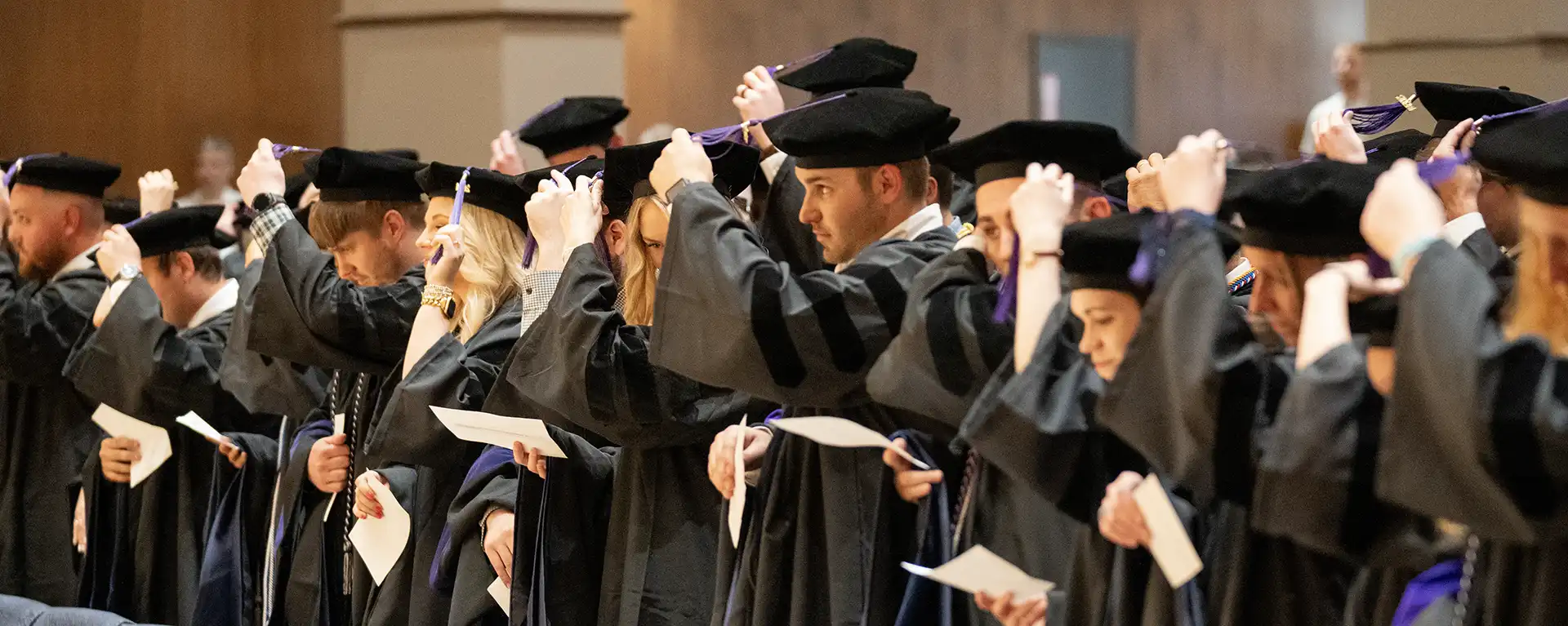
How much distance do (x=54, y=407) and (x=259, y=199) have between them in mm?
1733

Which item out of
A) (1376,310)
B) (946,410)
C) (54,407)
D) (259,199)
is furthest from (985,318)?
(54,407)

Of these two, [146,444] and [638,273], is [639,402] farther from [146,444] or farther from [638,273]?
[146,444]

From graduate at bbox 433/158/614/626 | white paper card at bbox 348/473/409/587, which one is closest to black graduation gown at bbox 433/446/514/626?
graduate at bbox 433/158/614/626

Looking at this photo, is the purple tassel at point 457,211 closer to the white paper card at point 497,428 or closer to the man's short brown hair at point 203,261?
the white paper card at point 497,428

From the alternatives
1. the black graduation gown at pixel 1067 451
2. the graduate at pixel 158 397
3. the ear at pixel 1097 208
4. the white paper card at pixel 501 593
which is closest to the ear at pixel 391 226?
the graduate at pixel 158 397

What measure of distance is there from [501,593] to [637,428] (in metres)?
0.66

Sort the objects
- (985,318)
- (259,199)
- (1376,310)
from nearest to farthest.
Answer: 1. (1376,310)
2. (985,318)
3. (259,199)

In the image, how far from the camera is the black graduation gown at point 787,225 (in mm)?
5188

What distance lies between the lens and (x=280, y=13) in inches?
380

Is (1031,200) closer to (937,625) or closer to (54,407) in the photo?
(937,625)

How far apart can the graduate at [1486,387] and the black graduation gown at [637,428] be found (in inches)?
68.0

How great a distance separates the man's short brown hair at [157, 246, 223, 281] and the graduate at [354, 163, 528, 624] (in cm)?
147

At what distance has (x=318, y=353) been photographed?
189 inches

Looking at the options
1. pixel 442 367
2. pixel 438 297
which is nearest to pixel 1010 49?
pixel 438 297
